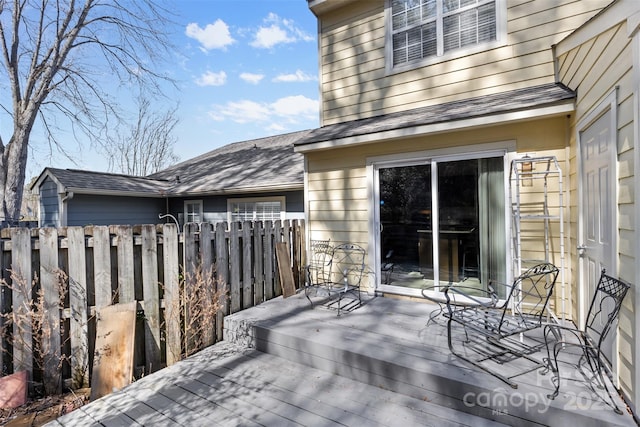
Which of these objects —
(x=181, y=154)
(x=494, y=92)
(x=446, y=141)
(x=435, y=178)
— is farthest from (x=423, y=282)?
(x=181, y=154)

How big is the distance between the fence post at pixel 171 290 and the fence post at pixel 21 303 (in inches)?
44.8

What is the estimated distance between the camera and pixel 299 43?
9438mm

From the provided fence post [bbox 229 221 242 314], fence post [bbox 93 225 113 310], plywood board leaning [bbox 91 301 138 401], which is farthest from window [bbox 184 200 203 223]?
plywood board leaning [bbox 91 301 138 401]

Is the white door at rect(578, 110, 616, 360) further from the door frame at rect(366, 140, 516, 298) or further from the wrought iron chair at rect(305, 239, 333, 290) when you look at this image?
the wrought iron chair at rect(305, 239, 333, 290)

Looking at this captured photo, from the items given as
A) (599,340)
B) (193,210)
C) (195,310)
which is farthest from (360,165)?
(193,210)

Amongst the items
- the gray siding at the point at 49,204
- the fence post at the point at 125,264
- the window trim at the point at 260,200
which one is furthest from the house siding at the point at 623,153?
the gray siding at the point at 49,204

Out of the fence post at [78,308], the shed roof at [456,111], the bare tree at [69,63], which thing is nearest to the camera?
the fence post at [78,308]

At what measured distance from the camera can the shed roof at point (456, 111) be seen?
3369mm

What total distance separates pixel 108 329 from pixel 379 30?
17.5 feet

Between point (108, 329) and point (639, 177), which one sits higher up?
point (639, 177)

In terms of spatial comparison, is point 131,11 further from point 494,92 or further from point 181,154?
point 181,154

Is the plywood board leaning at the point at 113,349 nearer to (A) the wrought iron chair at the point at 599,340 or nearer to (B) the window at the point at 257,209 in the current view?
(A) the wrought iron chair at the point at 599,340

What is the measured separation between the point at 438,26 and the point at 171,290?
193 inches

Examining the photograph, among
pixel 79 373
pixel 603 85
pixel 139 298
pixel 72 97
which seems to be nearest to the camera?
pixel 603 85
